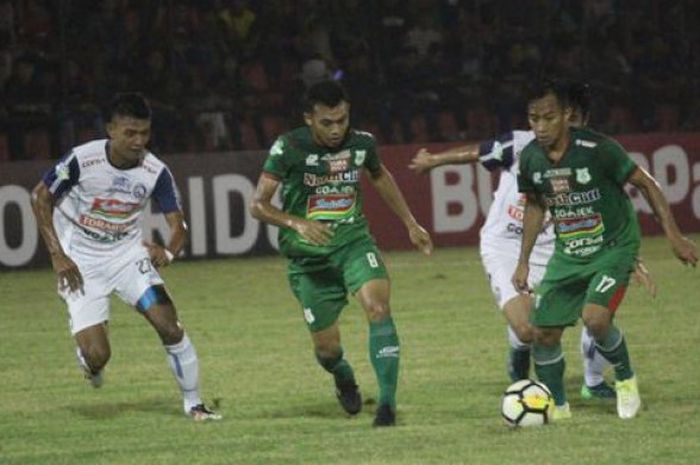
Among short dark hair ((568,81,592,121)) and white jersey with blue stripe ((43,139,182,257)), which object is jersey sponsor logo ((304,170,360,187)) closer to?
white jersey with blue stripe ((43,139,182,257))

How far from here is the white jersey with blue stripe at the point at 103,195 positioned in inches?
455

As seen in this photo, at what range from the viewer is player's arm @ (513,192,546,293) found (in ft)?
35.0

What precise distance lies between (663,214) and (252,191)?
1310cm

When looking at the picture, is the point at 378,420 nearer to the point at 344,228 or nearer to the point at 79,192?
the point at 344,228

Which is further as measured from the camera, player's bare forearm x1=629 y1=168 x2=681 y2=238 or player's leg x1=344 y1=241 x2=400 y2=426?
player's leg x1=344 y1=241 x2=400 y2=426

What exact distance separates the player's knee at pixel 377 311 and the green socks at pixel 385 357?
24 millimetres

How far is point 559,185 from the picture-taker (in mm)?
10367

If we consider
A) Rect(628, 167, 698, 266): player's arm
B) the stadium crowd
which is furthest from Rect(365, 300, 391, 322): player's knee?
the stadium crowd

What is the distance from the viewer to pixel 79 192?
11672 millimetres

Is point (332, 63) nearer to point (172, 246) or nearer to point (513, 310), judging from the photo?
point (513, 310)

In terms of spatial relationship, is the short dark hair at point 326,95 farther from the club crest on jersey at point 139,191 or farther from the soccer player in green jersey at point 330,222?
the club crest on jersey at point 139,191

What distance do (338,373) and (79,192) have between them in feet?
6.67

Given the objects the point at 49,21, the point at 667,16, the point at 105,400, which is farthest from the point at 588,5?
the point at 105,400

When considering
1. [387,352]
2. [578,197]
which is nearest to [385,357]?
[387,352]
